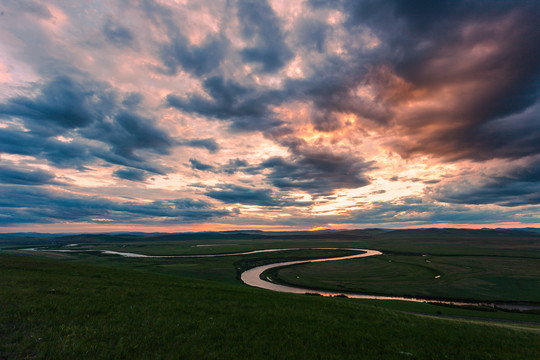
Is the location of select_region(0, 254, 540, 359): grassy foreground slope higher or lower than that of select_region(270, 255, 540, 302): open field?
higher

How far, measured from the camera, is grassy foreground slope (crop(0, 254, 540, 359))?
39.9 ft

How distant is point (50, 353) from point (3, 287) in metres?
14.5

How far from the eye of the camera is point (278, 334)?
49.3 ft

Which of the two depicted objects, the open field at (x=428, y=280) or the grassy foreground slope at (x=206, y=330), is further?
the open field at (x=428, y=280)

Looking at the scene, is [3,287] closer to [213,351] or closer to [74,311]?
[74,311]

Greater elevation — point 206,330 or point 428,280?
point 206,330

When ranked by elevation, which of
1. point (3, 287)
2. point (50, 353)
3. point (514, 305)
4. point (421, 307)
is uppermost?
point (3, 287)

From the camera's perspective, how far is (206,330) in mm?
14836

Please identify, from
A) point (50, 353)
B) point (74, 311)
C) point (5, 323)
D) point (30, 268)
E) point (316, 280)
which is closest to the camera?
point (50, 353)

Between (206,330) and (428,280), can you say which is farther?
(428,280)

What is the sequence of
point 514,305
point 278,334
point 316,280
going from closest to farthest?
point 278,334 → point 514,305 → point 316,280

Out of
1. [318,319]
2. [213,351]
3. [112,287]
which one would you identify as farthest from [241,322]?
[112,287]

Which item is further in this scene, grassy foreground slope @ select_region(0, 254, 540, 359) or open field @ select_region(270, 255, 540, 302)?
open field @ select_region(270, 255, 540, 302)

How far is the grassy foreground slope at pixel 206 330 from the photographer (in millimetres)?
12156
